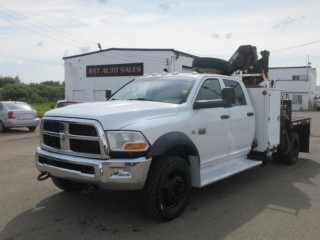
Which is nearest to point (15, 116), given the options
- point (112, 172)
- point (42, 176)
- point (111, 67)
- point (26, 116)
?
point (26, 116)

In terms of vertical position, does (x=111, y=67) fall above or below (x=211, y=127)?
above

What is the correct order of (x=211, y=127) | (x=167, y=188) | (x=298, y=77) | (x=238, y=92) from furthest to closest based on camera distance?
(x=298, y=77) < (x=238, y=92) < (x=211, y=127) < (x=167, y=188)

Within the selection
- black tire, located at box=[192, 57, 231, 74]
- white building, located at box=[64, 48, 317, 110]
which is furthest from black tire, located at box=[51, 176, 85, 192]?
white building, located at box=[64, 48, 317, 110]

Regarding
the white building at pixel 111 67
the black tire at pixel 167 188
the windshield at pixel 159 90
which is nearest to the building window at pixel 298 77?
the white building at pixel 111 67

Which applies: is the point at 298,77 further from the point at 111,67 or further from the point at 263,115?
the point at 263,115

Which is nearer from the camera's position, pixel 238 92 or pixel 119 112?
pixel 119 112

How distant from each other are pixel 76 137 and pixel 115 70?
119 feet

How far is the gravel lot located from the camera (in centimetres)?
493

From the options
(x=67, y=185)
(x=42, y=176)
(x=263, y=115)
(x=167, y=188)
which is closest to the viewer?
(x=167, y=188)

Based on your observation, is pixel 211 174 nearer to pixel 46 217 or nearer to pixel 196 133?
pixel 196 133

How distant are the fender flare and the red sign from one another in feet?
111

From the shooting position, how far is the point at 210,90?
6.61 m

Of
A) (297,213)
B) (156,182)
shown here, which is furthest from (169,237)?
(297,213)

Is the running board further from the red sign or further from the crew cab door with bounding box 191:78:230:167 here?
the red sign
